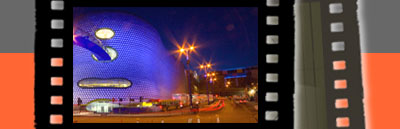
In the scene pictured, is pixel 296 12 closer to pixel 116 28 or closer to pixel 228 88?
pixel 116 28

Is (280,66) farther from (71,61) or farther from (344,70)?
(71,61)

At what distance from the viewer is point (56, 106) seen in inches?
136

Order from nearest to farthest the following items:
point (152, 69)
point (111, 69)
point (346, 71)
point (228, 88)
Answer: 1. point (346, 71)
2. point (111, 69)
3. point (152, 69)
4. point (228, 88)

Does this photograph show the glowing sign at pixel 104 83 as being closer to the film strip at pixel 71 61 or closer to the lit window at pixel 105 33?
the lit window at pixel 105 33

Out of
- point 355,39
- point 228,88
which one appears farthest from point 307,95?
point 228,88

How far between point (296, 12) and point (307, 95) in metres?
1.13

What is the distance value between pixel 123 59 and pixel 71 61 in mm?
29405

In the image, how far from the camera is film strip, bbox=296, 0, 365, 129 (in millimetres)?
3312

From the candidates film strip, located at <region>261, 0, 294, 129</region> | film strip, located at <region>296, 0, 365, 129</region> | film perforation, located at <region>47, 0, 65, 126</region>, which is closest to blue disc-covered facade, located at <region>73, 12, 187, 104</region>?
film perforation, located at <region>47, 0, 65, 126</region>

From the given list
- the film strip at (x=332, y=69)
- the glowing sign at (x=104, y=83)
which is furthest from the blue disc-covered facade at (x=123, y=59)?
the film strip at (x=332, y=69)

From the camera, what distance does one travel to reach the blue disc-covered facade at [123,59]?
1118 inches

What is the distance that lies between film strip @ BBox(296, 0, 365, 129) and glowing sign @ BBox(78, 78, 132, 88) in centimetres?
2827

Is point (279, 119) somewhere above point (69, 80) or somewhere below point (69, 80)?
below

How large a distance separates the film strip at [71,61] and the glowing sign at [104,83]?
26805 millimetres
